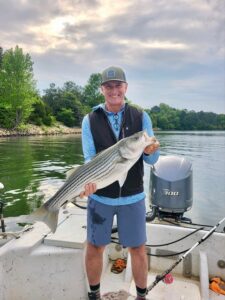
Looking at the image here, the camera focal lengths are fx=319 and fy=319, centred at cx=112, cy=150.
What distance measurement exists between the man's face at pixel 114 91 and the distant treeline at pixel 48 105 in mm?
40770

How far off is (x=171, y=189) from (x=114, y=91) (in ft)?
7.18

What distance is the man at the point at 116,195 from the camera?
3.11m

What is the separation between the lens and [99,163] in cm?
290

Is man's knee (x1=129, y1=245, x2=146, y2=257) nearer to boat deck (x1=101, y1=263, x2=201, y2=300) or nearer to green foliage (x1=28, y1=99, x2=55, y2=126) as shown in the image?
boat deck (x1=101, y1=263, x2=201, y2=300)

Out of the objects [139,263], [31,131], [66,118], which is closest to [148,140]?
[139,263]

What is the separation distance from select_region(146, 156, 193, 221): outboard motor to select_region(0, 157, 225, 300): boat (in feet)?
0.11

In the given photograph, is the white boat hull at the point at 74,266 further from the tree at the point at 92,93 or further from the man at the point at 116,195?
the tree at the point at 92,93

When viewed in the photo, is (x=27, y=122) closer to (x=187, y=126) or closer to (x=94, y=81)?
(x=94, y=81)

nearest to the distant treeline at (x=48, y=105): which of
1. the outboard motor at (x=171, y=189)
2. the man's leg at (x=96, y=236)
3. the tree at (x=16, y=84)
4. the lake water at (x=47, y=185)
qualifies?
the tree at (x=16, y=84)

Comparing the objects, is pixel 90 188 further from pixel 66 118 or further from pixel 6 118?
pixel 66 118

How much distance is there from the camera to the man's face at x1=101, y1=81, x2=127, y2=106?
321 centimetres

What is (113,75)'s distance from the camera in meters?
3.17

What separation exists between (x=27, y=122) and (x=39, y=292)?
188 ft

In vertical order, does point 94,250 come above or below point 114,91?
below
